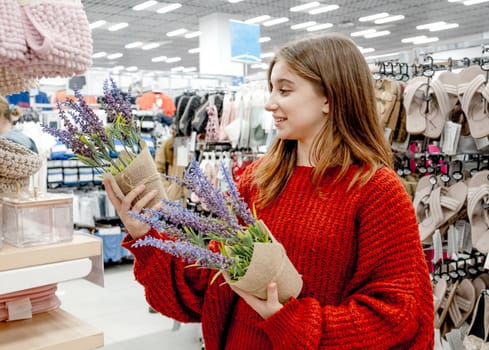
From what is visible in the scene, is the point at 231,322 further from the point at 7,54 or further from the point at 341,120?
the point at 7,54

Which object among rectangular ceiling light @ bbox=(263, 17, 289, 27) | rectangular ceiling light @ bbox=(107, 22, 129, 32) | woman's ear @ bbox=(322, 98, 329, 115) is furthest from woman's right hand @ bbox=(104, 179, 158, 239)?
rectangular ceiling light @ bbox=(107, 22, 129, 32)

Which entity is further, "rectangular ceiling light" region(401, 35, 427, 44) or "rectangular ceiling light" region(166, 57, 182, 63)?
"rectangular ceiling light" region(166, 57, 182, 63)

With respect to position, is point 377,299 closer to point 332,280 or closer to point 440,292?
point 332,280

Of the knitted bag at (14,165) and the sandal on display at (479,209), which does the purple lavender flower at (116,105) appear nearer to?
the knitted bag at (14,165)

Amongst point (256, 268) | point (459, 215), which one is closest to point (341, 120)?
point (256, 268)

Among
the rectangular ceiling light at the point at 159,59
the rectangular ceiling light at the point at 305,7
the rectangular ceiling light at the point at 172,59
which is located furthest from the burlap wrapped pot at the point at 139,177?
the rectangular ceiling light at the point at 172,59

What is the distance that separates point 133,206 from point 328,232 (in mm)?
430

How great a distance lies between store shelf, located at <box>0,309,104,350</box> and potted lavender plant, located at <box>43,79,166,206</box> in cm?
45

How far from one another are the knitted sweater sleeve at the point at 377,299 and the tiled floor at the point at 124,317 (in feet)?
9.36

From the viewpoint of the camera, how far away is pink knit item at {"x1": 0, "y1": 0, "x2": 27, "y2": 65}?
926mm

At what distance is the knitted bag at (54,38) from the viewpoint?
38.5 inches

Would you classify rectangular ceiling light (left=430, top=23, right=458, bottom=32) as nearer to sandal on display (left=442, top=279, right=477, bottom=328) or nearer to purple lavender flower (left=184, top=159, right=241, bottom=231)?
sandal on display (left=442, top=279, right=477, bottom=328)

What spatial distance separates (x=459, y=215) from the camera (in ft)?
10.4

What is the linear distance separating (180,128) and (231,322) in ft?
12.6
